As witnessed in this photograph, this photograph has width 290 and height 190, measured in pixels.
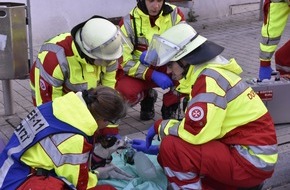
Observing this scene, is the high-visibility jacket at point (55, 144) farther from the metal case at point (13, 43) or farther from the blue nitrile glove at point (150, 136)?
the metal case at point (13, 43)

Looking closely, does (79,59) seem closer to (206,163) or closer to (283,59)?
(206,163)

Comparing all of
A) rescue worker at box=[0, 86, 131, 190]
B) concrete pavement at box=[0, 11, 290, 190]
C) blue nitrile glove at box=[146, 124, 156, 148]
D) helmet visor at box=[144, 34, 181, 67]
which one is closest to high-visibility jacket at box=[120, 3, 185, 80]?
concrete pavement at box=[0, 11, 290, 190]

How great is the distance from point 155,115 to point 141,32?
0.85 metres

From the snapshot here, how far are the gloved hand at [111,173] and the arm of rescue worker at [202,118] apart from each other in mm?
602

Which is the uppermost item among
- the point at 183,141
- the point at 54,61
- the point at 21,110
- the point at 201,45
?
the point at 201,45

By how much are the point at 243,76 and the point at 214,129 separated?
303 centimetres

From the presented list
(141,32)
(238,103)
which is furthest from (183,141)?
(141,32)

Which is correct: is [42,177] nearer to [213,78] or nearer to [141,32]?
[213,78]

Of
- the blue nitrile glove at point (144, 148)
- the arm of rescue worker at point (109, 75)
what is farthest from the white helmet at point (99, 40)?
the blue nitrile glove at point (144, 148)

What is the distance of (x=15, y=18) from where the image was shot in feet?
14.1

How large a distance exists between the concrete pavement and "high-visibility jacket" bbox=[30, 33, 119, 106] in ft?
2.89

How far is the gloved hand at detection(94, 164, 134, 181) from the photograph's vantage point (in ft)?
10.6

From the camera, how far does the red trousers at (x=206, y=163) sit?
114 inches

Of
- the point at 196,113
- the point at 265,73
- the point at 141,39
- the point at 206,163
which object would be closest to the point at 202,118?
the point at 196,113
